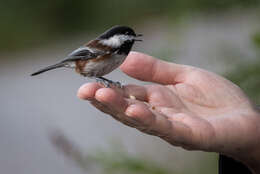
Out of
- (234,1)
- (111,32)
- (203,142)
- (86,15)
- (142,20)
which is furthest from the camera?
(86,15)

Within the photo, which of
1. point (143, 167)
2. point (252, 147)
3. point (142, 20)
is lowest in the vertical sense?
point (142, 20)

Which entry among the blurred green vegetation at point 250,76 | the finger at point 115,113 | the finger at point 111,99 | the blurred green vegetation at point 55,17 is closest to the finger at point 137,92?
the finger at point 115,113

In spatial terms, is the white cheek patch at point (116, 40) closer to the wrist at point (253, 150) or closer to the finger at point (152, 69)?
the finger at point (152, 69)

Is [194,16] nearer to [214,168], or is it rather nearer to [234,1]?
[234,1]

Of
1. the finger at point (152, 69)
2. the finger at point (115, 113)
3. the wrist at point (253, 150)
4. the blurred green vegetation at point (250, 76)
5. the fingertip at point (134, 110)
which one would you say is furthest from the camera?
the blurred green vegetation at point (250, 76)

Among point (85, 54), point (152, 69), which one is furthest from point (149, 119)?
point (85, 54)

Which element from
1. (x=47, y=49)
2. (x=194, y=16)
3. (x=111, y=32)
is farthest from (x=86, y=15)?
(x=111, y=32)
